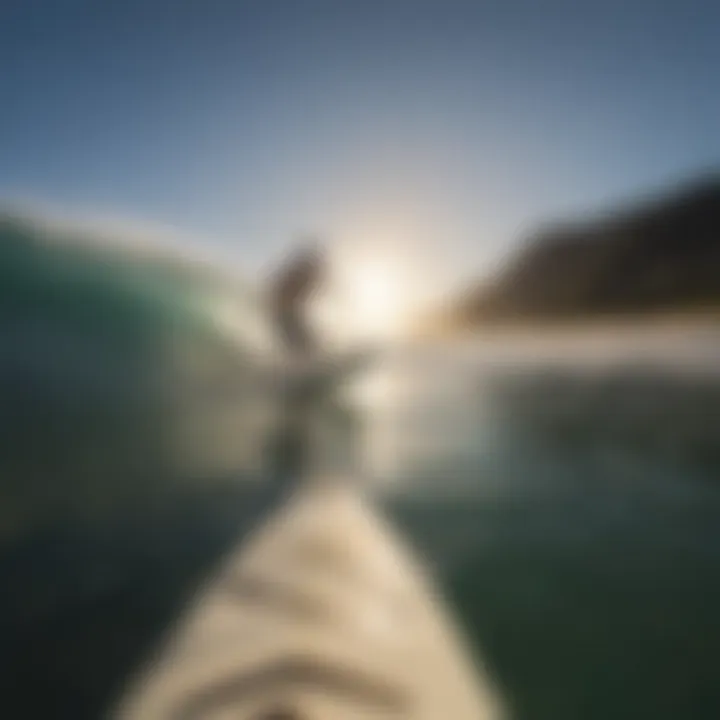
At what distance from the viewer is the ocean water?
47.2 inches

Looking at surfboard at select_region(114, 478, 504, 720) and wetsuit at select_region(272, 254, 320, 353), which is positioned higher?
wetsuit at select_region(272, 254, 320, 353)

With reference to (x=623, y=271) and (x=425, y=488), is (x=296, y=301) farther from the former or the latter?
(x=623, y=271)

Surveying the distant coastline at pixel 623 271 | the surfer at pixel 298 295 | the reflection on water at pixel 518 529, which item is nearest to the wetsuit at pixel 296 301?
the surfer at pixel 298 295

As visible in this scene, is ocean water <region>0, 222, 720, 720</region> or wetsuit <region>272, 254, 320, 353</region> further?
wetsuit <region>272, 254, 320, 353</region>

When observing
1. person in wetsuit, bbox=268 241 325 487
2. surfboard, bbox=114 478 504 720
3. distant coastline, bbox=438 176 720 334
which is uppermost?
distant coastline, bbox=438 176 720 334

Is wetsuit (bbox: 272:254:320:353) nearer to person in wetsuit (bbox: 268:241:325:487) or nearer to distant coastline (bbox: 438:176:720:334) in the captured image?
person in wetsuit (bbox: 268:241:325:487)

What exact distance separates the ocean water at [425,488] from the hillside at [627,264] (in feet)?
0.26

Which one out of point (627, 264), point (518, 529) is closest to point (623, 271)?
point (627, 264)

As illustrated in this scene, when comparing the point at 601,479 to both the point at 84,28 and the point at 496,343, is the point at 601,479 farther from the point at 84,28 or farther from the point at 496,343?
the point at 84,28

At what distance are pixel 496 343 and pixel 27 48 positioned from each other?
123 cm

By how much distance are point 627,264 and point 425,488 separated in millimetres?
699

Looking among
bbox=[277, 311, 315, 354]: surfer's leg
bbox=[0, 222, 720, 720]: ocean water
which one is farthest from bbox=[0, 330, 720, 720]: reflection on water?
bbox=[277, 311, 315, 354]: surfer's leg

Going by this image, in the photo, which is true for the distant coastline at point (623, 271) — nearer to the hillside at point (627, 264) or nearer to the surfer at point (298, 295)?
the hillside at point (627, 264)

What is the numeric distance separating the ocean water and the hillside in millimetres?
80
